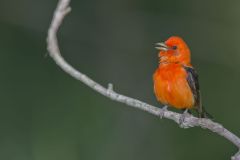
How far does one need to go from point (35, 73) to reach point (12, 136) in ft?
4.01

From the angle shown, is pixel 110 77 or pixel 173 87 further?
pixel 110 77

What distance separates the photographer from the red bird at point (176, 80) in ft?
27.0

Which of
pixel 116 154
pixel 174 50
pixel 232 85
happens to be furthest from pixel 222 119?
pixel 174 50

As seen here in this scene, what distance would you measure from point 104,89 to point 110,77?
16.5ft

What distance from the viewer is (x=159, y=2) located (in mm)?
12344

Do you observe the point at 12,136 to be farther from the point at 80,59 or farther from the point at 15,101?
the point at 80,59

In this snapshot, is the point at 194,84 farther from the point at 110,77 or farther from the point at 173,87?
the point at 110,77

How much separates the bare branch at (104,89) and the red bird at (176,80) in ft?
2.59

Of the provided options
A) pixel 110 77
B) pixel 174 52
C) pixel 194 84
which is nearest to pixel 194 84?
pixel 194 84

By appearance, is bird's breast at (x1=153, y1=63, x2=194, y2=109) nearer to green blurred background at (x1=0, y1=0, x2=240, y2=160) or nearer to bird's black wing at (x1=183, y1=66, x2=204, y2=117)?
bird's black wing at (x1=183, y1=66, x2=204, y2=117)

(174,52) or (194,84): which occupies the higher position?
(174,52)

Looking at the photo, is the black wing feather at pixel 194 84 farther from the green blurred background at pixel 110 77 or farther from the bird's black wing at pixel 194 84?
the green blurred background at pixel 110 77

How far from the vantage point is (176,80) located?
826cm

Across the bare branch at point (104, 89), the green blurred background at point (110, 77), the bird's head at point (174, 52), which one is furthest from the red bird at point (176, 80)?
the green blurred background at point (110, 77)
